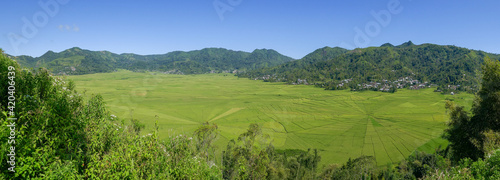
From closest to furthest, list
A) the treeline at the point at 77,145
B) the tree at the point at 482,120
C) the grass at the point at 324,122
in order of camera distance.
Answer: the treeline at the point at 77,145 → the tree at the point at 482,120 → the grass at the point at 324,122

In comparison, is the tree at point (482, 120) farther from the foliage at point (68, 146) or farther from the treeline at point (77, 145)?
the foliage at point (68, 146)

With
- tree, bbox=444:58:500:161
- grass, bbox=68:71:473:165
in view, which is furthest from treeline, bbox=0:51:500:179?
grass, bbox=68:71:473:165

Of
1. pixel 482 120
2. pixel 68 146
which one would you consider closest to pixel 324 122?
pixel 482 120

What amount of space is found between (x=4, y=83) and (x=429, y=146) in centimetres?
9490

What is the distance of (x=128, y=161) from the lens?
11.4 m

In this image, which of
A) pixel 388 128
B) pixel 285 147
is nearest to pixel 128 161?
pixel 285 147

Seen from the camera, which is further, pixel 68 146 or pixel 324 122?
pixel 324 122

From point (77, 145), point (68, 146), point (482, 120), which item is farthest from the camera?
point (482, 120)

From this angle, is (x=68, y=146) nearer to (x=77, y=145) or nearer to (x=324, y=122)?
(x=77, y=145)

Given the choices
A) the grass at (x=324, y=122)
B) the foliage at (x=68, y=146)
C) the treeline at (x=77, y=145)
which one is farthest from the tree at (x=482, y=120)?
the grass at (x=324, y=122)

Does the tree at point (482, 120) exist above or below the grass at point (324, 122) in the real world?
above

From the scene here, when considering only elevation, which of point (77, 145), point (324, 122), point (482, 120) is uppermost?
point (482, 120)

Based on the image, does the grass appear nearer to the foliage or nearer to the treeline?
the treeline

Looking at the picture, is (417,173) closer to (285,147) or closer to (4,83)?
(285,147)
